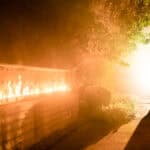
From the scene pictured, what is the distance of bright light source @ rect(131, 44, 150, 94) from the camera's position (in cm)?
5300

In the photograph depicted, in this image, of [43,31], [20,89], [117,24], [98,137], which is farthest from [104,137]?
[117,24]

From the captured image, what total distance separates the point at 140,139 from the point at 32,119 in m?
4.30

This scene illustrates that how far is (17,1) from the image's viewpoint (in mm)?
13820

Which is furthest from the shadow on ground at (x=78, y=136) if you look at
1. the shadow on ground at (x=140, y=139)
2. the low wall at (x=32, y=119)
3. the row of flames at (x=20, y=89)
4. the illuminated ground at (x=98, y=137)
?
the row of flames at (x=20, y=89)

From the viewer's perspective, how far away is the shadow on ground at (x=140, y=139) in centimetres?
1157

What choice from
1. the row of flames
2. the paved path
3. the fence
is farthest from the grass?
the row of flames

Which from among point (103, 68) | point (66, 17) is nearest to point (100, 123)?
point (66, 17)

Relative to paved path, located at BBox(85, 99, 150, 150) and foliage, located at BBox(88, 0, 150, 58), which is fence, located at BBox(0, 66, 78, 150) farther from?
foliage, located at BBox(88, 0, 150, 58)

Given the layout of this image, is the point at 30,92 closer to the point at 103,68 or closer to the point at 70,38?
the point at 70,38

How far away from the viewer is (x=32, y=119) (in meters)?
10.7

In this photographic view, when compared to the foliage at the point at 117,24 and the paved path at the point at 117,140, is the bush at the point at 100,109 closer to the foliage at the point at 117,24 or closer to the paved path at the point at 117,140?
the paved path at the point at 117,140

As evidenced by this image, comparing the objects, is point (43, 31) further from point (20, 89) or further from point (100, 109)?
point (100, 109)

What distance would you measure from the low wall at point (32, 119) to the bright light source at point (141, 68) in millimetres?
38458

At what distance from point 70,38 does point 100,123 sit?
440 centimetres
